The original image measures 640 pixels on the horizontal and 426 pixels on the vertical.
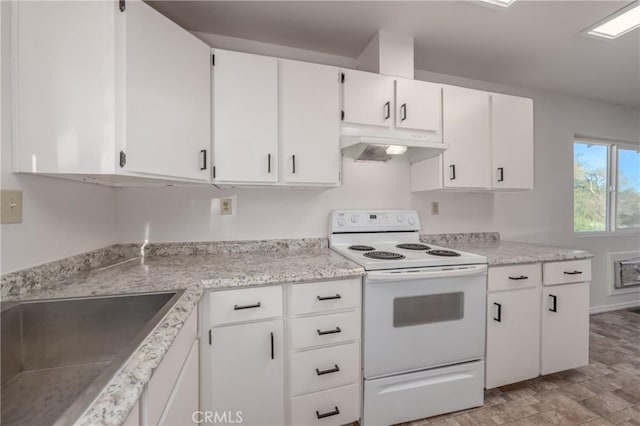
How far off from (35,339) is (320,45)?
223 cm

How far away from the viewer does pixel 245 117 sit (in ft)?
5.08

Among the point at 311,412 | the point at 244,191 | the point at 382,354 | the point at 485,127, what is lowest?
the point at 311,412

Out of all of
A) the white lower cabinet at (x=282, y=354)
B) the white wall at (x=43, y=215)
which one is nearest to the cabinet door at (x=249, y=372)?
the white lower cabinet at (x=282, y=354)

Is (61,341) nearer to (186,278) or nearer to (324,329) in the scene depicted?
(186,278)

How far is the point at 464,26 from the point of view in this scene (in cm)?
177

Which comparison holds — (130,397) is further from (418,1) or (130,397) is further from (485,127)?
(485,127)

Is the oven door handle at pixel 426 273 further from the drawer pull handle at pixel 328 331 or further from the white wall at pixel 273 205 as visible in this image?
the white wall at pixel 273 205

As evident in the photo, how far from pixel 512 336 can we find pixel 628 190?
10.5 ft

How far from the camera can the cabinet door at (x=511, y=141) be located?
6.77 ft

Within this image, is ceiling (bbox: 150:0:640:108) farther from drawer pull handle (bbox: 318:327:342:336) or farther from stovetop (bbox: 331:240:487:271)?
drawer pull handle (bbox: 318:327:342:336)

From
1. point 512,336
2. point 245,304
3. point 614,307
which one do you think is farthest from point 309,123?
point 614,307

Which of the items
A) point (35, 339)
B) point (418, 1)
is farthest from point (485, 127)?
point (35, 339)

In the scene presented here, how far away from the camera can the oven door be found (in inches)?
55.0

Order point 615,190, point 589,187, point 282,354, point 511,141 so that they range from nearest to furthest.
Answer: point 282,354
point 511,141
point 589,187
point 615,190
